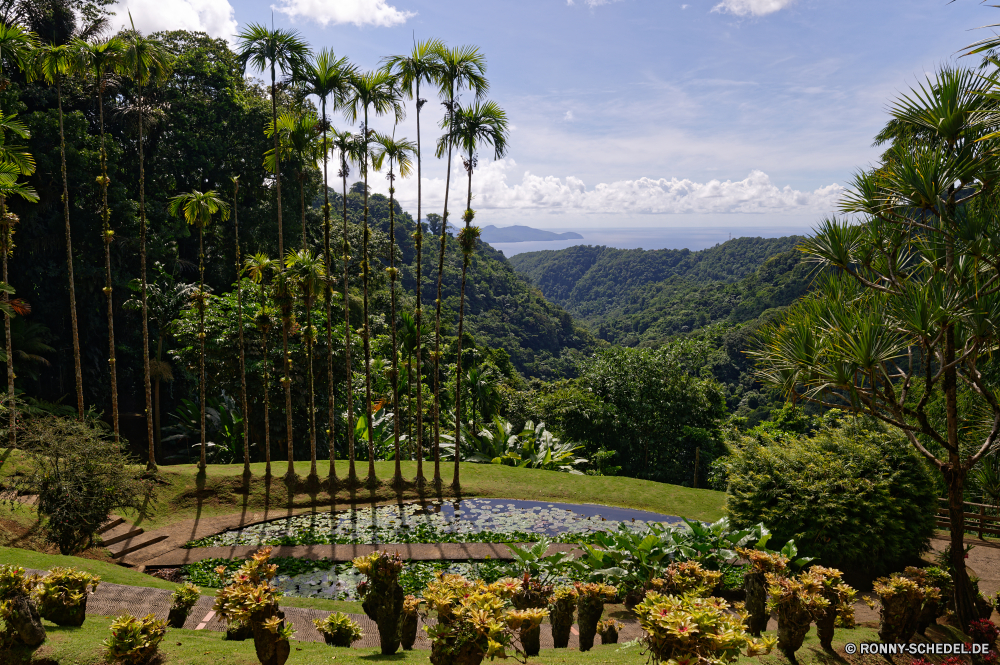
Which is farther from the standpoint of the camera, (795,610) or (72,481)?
(72,481)

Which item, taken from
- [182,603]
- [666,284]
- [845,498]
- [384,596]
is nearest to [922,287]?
Result: [845,498]

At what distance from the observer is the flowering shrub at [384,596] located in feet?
18.8

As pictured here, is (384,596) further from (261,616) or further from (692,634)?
(692,634)

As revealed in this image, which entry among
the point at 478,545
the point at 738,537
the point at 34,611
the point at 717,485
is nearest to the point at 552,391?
the point at 717,485

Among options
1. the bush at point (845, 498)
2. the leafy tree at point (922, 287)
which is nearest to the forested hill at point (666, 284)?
the bush at point (845, 498)

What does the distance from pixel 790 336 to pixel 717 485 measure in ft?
46.8

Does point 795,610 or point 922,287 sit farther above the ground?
point 922,287

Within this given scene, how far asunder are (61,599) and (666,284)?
12080 centimetres

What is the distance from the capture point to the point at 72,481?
33.3ft

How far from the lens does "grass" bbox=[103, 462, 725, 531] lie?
13734mm

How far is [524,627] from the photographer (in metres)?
5.34

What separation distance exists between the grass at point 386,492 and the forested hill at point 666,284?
69.5 feet

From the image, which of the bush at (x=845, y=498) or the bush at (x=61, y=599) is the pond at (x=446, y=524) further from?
the bush at (x=61, y=599)

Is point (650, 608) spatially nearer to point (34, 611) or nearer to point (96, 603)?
point (34, 611)
